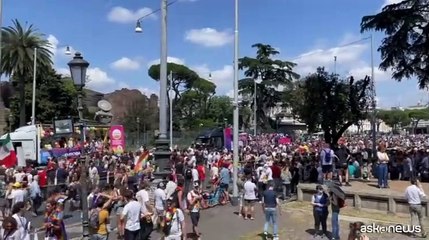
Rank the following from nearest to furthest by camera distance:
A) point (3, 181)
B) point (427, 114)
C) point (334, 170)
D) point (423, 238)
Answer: point (423, 238) → point (334, 170) → point (3, 181) → point (427, 114)

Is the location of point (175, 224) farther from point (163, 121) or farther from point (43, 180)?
point (43, 180)

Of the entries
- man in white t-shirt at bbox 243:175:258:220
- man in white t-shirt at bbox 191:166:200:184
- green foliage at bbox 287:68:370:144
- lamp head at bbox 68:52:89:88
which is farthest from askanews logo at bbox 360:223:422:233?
green foliage at bbox 287:68:370:144

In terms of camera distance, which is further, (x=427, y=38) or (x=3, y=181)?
(x=427, y=38)

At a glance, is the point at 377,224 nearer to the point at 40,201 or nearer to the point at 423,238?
the point at 423,238

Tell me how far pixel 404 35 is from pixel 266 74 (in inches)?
1794

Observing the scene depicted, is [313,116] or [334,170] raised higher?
[313,116]

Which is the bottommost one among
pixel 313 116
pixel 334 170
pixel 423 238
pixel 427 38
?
pixel 423 238

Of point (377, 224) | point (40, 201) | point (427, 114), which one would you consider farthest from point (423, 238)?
point (427, 114)

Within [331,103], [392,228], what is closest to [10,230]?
[392,228]

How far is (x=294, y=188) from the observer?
22.7 metres

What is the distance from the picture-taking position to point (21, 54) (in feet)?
161

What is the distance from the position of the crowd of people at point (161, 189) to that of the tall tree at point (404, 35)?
4.19 m

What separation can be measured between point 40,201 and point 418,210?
39.3 ft

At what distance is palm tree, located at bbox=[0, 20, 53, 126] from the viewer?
48844 mm
